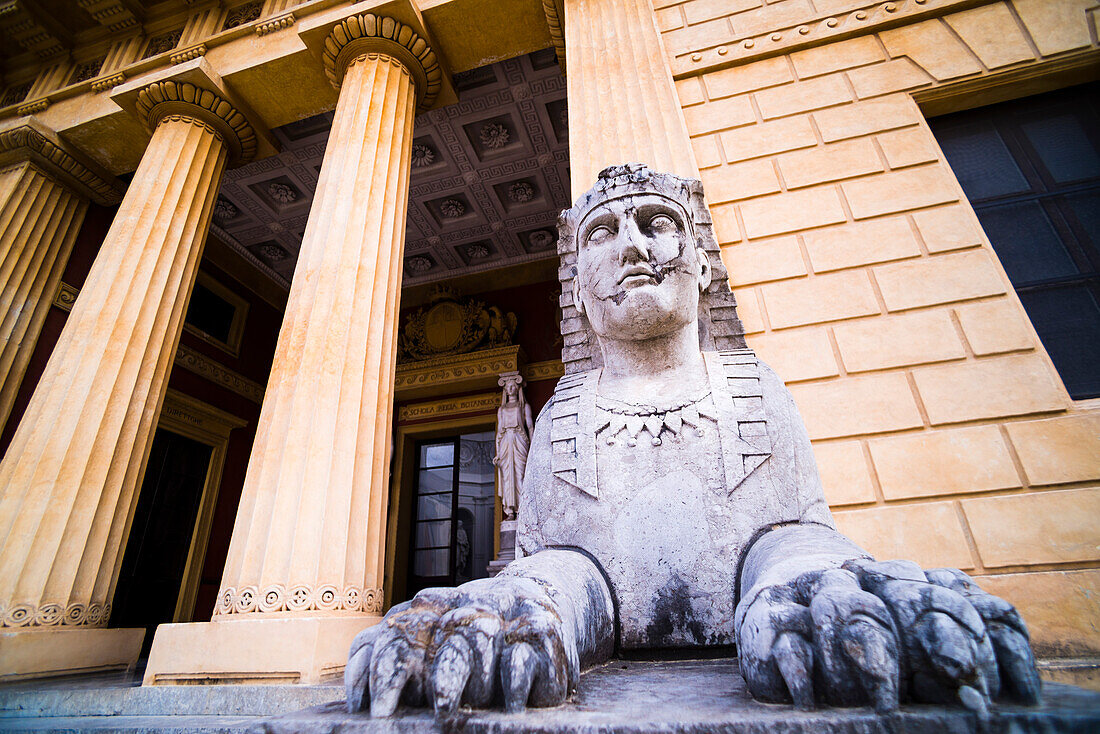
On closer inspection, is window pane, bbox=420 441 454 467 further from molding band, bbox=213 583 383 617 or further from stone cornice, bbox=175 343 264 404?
molding band, bbox=213 583 383 617

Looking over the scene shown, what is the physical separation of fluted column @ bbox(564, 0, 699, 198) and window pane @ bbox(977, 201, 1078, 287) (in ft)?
6.61

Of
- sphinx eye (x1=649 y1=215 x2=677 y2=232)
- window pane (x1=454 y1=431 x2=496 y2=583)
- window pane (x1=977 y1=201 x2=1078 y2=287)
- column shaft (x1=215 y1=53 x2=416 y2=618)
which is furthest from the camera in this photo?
window pane (x1=454 y1=431 x2=496 y2=583)

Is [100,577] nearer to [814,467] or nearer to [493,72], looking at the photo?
[814,467]

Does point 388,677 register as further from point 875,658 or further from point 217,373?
point 217,373

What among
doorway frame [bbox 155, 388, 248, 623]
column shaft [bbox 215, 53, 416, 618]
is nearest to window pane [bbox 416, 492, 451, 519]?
doorway frame [bbox 155, 388, 248, 623]

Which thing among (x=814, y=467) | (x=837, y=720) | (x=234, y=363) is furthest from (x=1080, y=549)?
Result: (x=234, y=363)

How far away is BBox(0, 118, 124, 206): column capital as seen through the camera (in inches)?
224

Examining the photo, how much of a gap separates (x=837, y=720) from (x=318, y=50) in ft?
19.9

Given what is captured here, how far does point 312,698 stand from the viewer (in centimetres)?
239

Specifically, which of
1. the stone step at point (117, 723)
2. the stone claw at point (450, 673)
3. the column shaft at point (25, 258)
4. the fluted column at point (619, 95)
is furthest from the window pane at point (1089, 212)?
the column shaft at point (25, 258)

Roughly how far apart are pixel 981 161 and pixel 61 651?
709cm

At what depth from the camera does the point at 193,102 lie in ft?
17.1

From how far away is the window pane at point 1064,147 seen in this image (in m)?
3.44

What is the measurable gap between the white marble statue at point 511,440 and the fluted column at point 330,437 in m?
3.90
